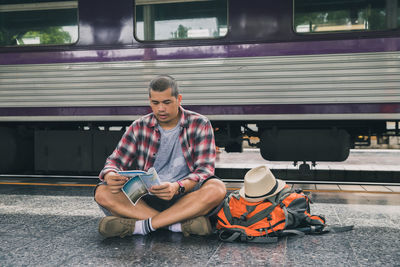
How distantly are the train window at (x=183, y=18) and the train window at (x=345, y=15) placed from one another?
999 mm

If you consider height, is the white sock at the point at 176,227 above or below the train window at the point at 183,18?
below

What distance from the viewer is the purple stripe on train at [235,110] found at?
564 centimetres

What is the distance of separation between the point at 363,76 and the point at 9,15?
5.01m

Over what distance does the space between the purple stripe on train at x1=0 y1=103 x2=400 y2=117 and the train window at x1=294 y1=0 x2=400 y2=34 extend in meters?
0.96

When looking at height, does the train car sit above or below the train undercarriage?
above

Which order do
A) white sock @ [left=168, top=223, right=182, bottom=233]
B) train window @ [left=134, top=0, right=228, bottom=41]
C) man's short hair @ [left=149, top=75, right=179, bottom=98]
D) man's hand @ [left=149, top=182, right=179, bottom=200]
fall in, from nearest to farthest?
man's hand @ [left=149, top=182, right=179, bottom=200] → man's short hair @ [left=149, top=75, right=179, bottom=98] → white sock @ [left=168, top=223, right=182, bottom=233] → train window @ [left=134, top=0, right=228, bottom=41]

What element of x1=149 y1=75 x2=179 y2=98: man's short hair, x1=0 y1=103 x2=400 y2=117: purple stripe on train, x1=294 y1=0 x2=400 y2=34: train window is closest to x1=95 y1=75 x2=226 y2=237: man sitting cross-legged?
x1=149 y1=75 x2=179 y2=98: man's short hair

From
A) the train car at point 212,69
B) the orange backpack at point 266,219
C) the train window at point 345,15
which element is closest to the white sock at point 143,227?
the orange backpack at point 266,219

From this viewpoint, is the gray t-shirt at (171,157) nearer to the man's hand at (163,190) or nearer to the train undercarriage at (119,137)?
the man's hand at (163,190)

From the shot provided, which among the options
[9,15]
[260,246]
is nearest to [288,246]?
[260,246]

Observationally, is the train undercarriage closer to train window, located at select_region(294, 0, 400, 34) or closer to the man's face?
train window, located at select_region(294, 0, 400, 34)

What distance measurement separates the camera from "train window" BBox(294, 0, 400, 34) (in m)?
5.62

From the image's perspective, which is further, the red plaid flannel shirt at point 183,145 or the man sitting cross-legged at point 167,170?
the red plaid flannel shirt at point 183,145

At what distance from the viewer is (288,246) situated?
129 inches
